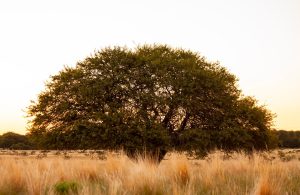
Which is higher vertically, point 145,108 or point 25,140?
point 25,140

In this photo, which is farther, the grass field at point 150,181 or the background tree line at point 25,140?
the background tree line at point 25,140

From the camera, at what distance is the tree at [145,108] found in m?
22.7

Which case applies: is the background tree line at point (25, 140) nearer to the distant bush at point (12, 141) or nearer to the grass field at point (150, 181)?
the distant bush at point (12, 141)

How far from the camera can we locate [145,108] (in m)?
23.7

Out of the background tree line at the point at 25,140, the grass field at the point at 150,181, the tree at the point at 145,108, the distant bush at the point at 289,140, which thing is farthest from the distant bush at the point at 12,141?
the grass field at the point at 150,181

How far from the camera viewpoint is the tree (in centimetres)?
2267

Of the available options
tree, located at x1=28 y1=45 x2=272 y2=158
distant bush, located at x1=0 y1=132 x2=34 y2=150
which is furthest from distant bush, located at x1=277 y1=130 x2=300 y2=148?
tree, located at x1=28 y1=45 x2=272 y2=158

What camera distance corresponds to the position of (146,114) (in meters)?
23.3

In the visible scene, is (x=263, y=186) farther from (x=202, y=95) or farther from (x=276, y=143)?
(x=276, y=143)

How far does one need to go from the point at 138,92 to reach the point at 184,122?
371 centimetres

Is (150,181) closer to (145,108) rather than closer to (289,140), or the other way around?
(145,108)

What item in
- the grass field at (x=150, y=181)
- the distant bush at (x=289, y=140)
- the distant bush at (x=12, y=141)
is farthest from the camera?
the distant bush at (x=12, y=141)

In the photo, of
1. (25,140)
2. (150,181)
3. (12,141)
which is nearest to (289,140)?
(25,140)

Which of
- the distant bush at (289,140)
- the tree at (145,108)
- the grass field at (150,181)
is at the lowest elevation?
the grass field at (150,181)
